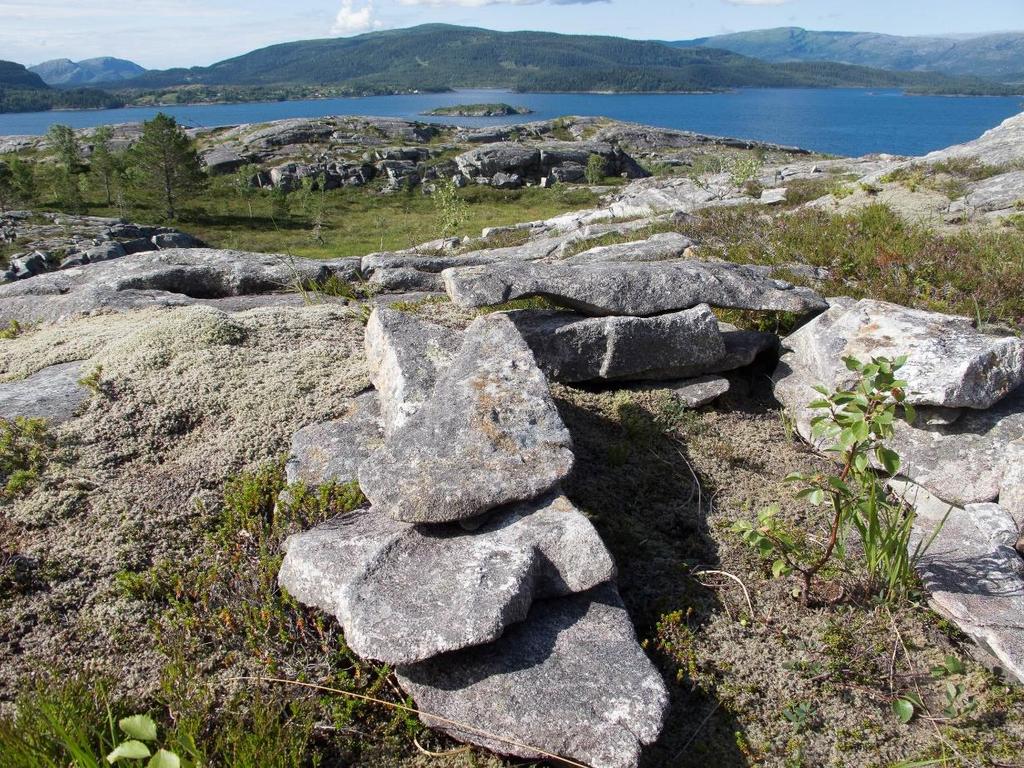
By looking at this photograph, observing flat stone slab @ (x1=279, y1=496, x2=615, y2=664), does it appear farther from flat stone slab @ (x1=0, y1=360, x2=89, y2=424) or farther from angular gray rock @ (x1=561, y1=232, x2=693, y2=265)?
angular gray rock @ (x1=561, y1=232, x2=693, y2=265)

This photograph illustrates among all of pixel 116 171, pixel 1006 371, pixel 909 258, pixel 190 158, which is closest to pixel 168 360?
pixel 1006 371

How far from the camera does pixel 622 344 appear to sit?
27.3ft

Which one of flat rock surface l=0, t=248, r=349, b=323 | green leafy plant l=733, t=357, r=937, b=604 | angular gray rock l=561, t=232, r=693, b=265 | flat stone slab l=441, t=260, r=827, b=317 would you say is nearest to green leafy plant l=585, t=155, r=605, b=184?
angular gray rock l=561, t=232, r=693, b=265

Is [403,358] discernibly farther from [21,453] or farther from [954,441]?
[954,441]

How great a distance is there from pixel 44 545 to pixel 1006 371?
9.32 m

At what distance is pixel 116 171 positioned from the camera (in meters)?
75.5

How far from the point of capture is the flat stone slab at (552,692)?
431cm

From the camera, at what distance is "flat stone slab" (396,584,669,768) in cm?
431

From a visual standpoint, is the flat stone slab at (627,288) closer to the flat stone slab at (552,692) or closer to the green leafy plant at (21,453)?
the flat stone slab at (552,692)

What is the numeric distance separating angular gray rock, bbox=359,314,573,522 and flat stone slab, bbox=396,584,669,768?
1.09 metres

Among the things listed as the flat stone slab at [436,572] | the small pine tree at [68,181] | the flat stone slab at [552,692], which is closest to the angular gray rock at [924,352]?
the flat stone slab at [436,572]

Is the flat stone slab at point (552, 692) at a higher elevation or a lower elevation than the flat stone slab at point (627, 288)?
lower

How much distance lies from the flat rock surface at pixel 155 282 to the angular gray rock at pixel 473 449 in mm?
6148

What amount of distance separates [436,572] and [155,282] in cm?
1013
